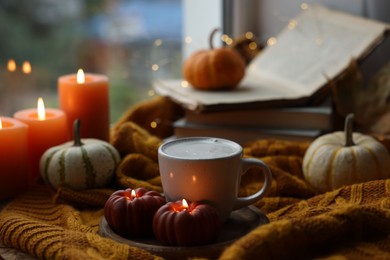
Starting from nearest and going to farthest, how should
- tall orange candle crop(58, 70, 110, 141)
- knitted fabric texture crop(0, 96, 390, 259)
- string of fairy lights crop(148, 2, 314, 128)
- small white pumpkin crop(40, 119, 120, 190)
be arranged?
knitted fabric texture crop(0, 96, 390, 259), small white pumpkin crop(40, 119, 120, 190), tall orange candle crop(58, 70, 110, 141), string of fairy lights crop(148, 2, 314, 128)

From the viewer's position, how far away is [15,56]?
116 cm

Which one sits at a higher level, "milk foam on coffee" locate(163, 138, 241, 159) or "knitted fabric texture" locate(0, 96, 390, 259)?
"milk foam on coffee" locate(163, 138, 241, 159)

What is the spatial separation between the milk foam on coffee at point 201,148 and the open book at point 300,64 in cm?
30

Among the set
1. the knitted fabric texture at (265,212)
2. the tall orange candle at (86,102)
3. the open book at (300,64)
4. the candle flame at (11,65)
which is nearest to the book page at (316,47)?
the open book at (300,64)

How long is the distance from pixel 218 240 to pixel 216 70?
0.52 meters

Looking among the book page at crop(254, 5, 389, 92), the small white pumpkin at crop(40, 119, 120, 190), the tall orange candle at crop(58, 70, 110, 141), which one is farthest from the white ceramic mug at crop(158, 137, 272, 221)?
the book page at crop(254, 5, 389, 92)

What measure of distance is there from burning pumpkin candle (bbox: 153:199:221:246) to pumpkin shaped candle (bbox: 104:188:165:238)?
0.08 ft

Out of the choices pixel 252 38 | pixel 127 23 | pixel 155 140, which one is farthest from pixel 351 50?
pixel 127 23

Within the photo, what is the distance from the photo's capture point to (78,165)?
2.83 feet

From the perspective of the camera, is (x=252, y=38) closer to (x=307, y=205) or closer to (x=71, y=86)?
(x=71, y=86)

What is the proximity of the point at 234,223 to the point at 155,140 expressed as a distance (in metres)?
0.28

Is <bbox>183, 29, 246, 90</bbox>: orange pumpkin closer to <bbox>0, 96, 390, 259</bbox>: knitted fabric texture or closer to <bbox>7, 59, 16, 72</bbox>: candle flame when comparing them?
<bbox>0, 96, 390, 259</bbox>: knitted fabric texture

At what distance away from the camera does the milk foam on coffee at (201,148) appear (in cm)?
70

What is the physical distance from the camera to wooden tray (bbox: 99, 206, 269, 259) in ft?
2.14
